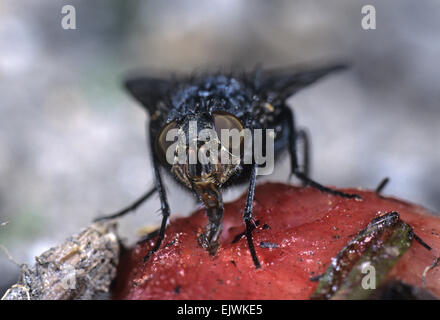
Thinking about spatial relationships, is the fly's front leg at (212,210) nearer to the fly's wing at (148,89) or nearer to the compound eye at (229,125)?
the compound eye at (229,125)

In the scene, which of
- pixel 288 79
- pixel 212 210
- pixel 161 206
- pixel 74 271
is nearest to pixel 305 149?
pixel 288 79

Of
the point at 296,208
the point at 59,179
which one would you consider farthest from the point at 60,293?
the point at 59,179

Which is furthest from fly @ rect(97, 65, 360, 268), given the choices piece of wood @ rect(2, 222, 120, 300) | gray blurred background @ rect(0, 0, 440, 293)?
gray blurred background @ rect(0, 0, 440, 293)

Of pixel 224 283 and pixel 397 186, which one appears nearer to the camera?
pixel 224 283

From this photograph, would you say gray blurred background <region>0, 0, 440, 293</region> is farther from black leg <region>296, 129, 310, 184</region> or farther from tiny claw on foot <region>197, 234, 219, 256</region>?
tiny claw on foot <region>197, 234, 219, 256</region>

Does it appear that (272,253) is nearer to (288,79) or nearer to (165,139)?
(165,139)
